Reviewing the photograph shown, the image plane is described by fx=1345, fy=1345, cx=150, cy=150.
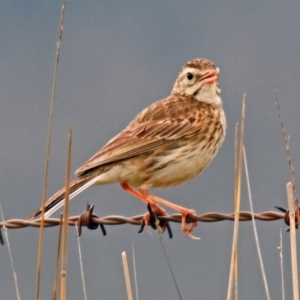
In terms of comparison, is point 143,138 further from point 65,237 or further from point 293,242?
point 65,237

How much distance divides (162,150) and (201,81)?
131 cm

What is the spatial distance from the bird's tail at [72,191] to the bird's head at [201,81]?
1.98 metres

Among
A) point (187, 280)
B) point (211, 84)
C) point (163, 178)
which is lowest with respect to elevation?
point (187, 280)

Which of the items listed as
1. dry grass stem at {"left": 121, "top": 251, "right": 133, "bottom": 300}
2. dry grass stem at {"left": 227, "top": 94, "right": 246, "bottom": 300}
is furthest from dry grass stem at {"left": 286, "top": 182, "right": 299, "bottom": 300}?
dry grass stem at {"left": 121, "top": 251, "right": 133, "bottom": 300}

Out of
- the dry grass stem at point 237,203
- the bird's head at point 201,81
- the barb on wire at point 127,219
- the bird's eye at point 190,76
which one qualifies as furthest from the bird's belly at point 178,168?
the dry grass stem at point 237,203

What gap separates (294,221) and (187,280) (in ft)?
196

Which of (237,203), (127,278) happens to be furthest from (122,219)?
(237,203)

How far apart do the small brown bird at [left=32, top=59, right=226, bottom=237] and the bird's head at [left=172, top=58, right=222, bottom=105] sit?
0.01 metres

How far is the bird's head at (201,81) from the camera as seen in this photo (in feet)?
41.1

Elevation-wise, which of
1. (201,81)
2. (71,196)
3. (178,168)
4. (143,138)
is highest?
(201,81)

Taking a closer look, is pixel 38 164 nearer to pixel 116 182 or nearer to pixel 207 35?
pixel 207 35

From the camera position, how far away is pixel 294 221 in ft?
27.6

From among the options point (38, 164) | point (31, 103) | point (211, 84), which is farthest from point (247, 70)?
point (211, 84)

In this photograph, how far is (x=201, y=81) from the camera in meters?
12.6
